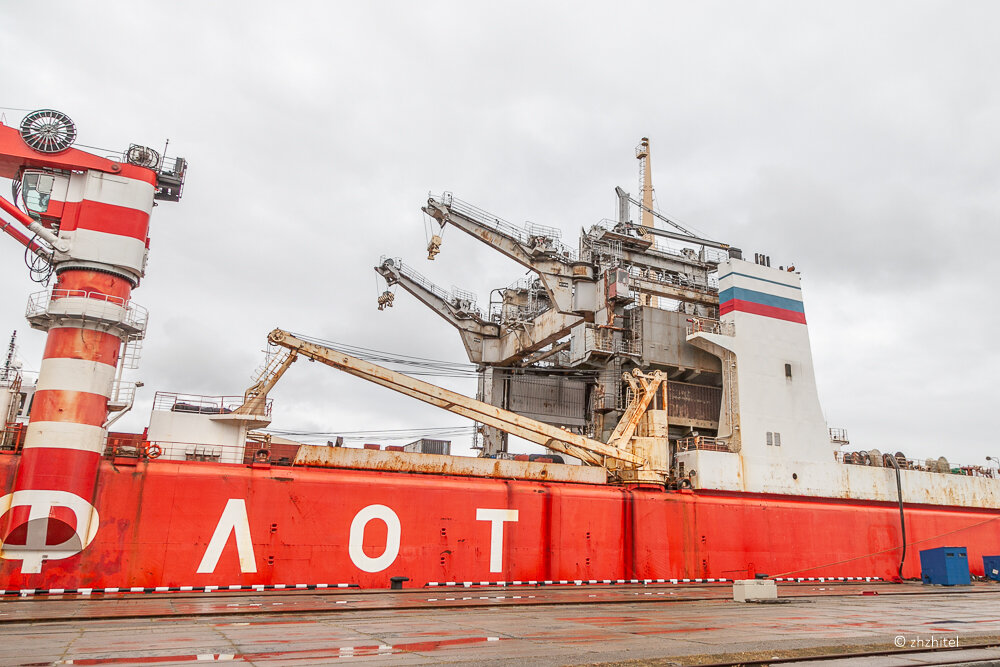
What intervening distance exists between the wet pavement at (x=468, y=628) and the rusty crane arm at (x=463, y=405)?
284 inches

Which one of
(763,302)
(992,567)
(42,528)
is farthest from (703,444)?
(42,528)

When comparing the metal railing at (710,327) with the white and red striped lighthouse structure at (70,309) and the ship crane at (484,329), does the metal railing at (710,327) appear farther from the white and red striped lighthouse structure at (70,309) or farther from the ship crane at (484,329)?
the white and red striped lighthouse structure at (70,309)

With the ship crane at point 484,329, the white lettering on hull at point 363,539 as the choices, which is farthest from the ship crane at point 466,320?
the white lettering on hull at point 363,539

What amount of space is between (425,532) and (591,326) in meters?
11.8

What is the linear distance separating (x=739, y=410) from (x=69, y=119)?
81.5 feet

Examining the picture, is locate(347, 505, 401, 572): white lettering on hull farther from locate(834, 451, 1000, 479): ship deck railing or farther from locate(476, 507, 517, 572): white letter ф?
locate(834, 451, 1000, 479): ship deck railing

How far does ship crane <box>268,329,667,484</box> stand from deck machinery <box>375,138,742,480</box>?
1.08 metres

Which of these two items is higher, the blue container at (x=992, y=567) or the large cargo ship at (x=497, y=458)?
the large cargo ship at (x=497, y=458)

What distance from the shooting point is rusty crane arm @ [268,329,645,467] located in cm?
2305

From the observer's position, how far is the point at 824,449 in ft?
96.5

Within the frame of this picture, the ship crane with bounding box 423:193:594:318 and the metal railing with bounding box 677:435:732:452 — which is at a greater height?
the ship crane with bounding box 423:193:594:318

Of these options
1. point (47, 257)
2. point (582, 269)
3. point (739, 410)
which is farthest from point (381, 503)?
point (739, 410)

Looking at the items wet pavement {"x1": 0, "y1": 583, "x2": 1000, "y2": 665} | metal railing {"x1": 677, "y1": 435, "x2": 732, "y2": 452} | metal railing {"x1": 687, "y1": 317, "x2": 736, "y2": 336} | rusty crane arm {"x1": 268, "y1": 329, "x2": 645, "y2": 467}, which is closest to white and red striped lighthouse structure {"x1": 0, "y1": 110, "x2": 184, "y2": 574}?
wet pavement {"x1": 0, "y1": 583, "x2": 1000, "y2": 665}

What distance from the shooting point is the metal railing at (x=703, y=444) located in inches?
1086
